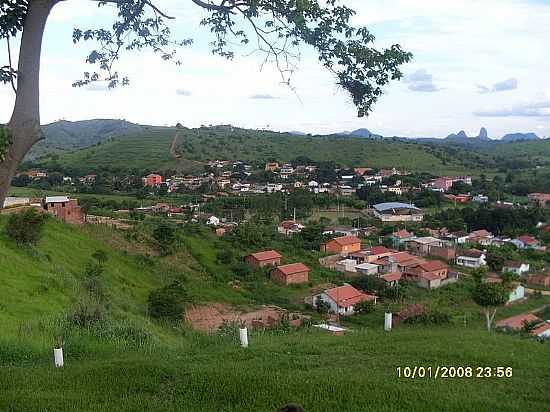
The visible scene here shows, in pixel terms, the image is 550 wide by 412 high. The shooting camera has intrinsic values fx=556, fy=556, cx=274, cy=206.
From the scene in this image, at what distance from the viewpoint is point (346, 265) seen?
120 ft

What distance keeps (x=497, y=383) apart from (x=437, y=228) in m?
50.0

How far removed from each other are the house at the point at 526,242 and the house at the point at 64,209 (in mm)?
33848

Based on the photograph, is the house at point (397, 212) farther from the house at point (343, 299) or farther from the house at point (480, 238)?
the house at point (343, 299)

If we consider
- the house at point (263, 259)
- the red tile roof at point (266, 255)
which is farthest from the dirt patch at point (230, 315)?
the red tile roof at point (266, 255)

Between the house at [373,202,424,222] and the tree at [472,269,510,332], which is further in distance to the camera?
the house at [373,202,424,222]

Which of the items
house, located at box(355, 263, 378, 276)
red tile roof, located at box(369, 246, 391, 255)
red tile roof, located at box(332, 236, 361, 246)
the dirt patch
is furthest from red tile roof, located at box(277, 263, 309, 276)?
red tile roof, located at box(369, 246, 391, 255)

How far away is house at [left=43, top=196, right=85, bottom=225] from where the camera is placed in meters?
27.8

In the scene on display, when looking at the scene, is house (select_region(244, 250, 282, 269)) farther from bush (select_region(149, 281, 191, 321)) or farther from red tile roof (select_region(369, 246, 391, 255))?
bush (select_region(149, 281, 191, 321))

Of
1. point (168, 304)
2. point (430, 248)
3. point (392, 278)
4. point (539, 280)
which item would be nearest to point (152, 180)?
point (430, 248)

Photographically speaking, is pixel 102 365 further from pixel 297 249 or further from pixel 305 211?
pixel 305 211

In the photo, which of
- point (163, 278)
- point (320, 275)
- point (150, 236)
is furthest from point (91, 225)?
point (320, 275)

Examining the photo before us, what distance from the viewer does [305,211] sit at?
5747cm

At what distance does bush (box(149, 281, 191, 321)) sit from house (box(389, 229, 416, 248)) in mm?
28967

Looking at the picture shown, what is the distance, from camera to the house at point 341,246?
40281mm
